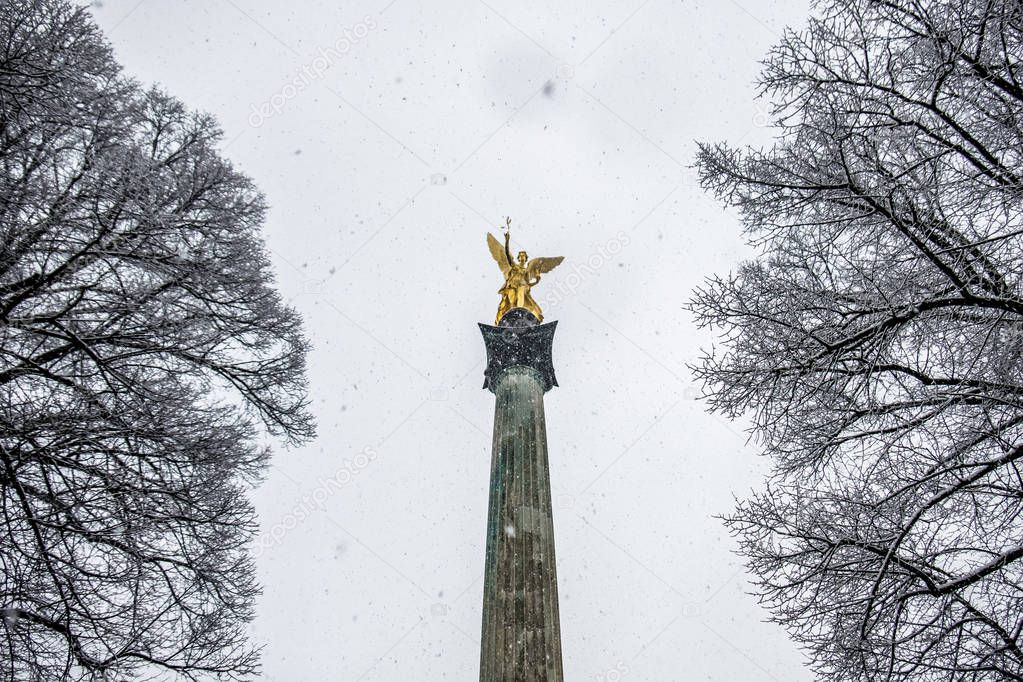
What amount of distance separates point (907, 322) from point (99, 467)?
6825mm

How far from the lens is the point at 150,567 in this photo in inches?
296

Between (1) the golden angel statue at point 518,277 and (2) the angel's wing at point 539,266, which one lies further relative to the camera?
(2) the angel's wing at point 539,266

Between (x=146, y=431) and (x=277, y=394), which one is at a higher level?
(x=277, y=394)

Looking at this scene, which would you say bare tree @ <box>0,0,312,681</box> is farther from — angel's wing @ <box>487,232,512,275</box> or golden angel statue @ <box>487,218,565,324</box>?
angel's wing @ <box>487,232,512,275</box>

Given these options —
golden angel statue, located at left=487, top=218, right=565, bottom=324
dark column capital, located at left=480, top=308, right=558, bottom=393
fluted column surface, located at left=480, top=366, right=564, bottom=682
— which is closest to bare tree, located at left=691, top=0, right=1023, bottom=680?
fluted column surface, located at left=480, top=366, right=564, bottom=682

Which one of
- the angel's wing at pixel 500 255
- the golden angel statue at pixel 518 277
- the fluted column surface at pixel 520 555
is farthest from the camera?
the angel's wing at pixel 500 255

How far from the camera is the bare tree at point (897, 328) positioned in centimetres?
595

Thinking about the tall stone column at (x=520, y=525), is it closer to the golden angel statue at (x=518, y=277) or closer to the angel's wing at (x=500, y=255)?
the golden angel statue at (x=518, y=277)

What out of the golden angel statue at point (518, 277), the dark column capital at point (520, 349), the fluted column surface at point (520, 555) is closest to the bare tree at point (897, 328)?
the fluted column surface at point (520, 555)

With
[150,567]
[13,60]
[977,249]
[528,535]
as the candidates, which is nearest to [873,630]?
[977,249]

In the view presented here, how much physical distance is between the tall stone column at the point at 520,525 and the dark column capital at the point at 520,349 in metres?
0.02

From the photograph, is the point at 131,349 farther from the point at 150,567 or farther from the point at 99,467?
the point at 150,567

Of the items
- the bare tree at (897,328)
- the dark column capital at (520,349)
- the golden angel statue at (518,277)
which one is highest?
the golden angel statue at (518,277)

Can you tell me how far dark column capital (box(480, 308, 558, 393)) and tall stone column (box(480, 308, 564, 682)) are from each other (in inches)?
0.7
